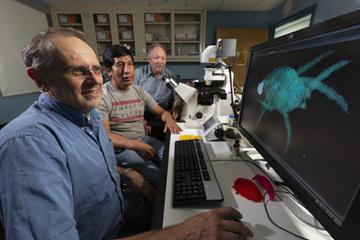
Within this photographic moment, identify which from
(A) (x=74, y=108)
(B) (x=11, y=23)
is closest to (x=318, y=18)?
(A) (x=74, y=108)

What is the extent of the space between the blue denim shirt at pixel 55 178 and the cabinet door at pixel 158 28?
3.24 m

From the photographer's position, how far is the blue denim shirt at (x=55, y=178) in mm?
427

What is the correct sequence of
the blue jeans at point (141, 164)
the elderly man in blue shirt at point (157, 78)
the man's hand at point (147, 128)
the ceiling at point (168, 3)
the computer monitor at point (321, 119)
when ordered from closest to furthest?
1. the computer monitor at point (321, 119)
2. the blue jeans at point (141, 164)
3. the man's hand at point (147, 128)
4. the elderly man in blue shirt at point (157, 78)
5. the ceiling at point (168, 3)

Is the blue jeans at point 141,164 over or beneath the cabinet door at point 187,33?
beneath

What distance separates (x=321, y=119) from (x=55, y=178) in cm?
68

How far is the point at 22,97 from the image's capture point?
108 inches

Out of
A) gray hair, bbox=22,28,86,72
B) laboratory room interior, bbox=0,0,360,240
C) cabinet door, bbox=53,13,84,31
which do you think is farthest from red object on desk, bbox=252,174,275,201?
cabinet door, bbox=53,13,84,31

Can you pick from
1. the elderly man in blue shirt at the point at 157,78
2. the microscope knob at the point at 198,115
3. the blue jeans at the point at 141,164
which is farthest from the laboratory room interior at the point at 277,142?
the elderly man in blue shirt at the point at 157,78

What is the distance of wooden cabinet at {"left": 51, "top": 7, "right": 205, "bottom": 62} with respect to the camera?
11.0ft

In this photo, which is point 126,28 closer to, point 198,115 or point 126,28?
point 126,28

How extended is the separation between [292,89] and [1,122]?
3.29 metres

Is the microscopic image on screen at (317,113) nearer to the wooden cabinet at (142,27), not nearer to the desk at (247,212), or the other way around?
the desk at (247,212)

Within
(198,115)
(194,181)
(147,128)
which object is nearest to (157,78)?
(147,128)

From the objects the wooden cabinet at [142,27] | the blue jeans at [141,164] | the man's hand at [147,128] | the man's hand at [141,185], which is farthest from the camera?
the wooden cabinet at [142,27]
